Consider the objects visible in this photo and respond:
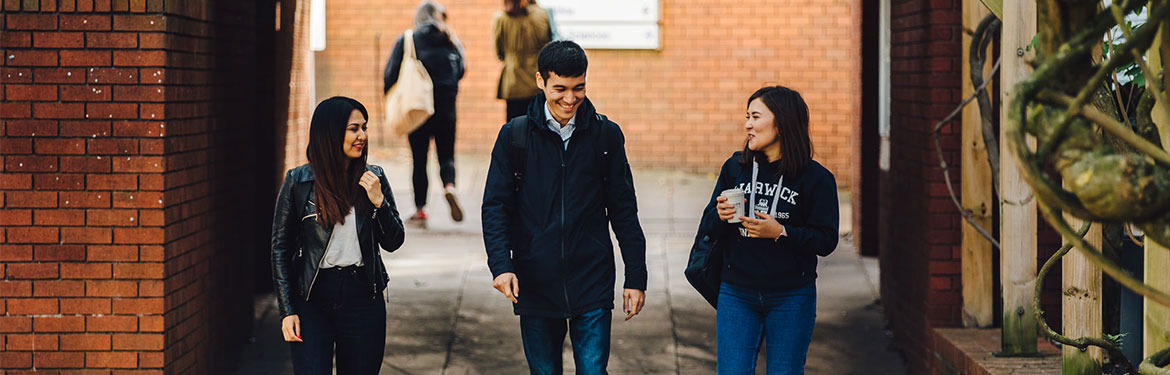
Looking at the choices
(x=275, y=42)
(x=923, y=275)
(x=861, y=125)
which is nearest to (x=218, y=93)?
(x=275, y=42)

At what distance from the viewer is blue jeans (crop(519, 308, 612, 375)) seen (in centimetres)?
516

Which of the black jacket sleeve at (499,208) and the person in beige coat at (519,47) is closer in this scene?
the black jacket sleeve at (499,208)

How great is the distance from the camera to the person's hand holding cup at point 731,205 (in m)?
4.82

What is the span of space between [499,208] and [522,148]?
23cm

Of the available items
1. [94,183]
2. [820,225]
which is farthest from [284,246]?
[820,225]

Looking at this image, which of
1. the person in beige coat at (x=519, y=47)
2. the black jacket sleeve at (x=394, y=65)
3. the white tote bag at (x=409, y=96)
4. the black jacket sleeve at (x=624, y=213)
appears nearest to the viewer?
the black jacket sleeve at (x=624, y=213)

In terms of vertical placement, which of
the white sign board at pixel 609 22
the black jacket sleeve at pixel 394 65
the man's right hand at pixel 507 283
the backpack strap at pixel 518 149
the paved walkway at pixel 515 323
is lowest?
the paved walkway at pixel 515 323

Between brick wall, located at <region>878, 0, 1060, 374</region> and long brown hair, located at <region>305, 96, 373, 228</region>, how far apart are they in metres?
Answer: 2.93

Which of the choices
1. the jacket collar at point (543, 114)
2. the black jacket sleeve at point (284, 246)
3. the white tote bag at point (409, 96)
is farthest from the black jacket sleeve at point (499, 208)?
the white tote bag at point (409, 96)

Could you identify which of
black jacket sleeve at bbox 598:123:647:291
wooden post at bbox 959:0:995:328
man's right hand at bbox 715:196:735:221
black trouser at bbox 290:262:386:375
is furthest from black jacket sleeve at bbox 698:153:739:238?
wooden post at bbox 959:0:995:328

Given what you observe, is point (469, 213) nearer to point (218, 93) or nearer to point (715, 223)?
point (218, 93)

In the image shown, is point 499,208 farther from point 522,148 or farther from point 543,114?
point 543,114

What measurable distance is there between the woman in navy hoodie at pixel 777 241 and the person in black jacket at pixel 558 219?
0.35 meters

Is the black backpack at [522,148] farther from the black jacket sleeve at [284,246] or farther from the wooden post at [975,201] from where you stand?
the wooden post at [975,201]
